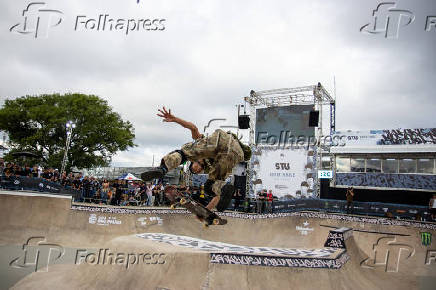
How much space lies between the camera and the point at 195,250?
307 inches

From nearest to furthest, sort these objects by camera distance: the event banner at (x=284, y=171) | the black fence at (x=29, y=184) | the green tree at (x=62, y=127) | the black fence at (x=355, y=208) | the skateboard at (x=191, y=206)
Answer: the skateboard at (x=191, y=206), the black fence at (x=29, y=184), the black fence at (x=355, y=208), the event banner at (x=284, y=171), the green tree at (x=62, y=127)

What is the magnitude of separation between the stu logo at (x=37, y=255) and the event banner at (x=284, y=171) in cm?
1501

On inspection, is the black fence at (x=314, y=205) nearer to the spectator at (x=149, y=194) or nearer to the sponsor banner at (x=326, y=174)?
the spectator at (x=149, y=194)

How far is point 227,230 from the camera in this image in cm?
1564

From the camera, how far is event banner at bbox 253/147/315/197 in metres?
21.6

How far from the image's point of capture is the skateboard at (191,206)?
220 inches

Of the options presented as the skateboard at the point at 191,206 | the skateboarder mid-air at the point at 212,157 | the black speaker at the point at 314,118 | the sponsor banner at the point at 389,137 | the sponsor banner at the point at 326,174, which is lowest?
the skateboard at the point at 191,206

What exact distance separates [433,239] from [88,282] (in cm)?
1419

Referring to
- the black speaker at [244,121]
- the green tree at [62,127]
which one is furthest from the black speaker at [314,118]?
the green tree at [62,127]

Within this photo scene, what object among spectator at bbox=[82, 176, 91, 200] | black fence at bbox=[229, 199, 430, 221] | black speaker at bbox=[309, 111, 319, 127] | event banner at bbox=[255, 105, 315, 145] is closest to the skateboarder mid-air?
black fence at bbox=[229, 199, 430, 221]

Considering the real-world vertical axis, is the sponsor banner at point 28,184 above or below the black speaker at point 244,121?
below

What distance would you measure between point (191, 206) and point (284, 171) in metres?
17.7

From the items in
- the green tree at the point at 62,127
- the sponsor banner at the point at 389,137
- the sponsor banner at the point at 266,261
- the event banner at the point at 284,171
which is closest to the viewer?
the sponsor banner at the point at 266,261

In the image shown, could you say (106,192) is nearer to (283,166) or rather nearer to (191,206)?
(283,166)
